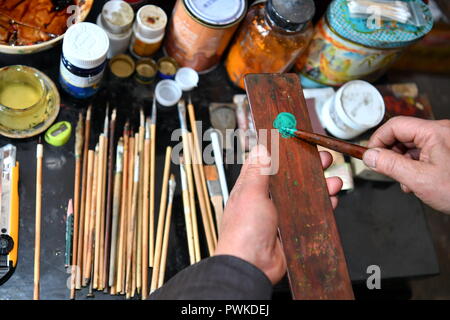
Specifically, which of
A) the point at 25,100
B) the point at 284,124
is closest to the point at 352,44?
the point at 284,124

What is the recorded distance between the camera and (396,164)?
1.08m

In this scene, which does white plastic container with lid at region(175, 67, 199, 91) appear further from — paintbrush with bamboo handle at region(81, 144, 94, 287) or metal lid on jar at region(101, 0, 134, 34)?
paintbrush with bamboo handle at region(81, 144, 94, 287)

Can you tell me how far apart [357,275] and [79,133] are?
0.93 metres

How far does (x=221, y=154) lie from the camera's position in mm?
1410

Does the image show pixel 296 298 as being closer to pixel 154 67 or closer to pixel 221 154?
pixel 221 154

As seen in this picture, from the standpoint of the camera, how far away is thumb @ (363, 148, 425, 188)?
42.5 inches

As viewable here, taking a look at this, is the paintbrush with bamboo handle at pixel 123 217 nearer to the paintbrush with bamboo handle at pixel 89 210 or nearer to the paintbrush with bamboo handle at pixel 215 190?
the paintbrush with bamboo handle at pixel 89 210

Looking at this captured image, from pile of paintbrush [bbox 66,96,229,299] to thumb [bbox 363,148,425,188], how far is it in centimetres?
46

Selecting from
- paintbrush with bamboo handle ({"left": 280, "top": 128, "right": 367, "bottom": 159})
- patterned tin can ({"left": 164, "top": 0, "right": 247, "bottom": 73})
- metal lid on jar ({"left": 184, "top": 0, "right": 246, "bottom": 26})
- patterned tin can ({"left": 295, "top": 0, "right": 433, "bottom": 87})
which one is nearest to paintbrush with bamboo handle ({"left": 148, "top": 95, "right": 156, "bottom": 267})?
patterned tin can ({"left": 164, "top": 0, "right": 247, "bottom": 73})

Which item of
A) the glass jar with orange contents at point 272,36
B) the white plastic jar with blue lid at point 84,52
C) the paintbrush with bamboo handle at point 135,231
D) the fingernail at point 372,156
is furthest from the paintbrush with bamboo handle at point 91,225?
the fingernail at point 372,156

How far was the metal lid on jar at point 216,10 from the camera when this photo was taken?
1.28 meters

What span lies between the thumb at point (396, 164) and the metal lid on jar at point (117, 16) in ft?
2.56

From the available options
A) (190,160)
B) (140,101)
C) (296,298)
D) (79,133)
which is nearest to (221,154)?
(190,160)

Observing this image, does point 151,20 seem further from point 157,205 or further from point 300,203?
point 300,203
